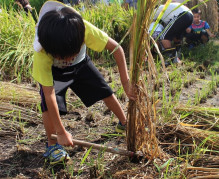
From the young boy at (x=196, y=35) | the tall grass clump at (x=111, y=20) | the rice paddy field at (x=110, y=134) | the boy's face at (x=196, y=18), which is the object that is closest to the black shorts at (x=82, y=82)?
the rice paddy field at (x=110, y=134)

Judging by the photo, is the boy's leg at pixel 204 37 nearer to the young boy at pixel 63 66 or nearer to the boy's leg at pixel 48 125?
the young boy at pixel 63 66

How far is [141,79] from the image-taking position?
1.64m

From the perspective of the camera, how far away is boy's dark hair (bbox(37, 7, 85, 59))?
1563 mm

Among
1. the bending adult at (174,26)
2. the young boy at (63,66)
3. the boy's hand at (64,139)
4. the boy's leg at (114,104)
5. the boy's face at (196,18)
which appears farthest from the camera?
the boy's face at (196,18)

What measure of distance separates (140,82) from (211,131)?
72 centimetres

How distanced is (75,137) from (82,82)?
1.47 ft

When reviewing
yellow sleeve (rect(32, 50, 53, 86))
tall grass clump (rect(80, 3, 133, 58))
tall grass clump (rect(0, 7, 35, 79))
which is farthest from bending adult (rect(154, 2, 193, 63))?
yellow sleeve (rect(32, 50, 53, 86))

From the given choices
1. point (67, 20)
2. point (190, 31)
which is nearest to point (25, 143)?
point (67, 20)

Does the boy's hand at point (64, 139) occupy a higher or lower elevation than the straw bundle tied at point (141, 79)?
lower

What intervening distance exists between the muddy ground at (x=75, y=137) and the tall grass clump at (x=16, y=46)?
1.58ft

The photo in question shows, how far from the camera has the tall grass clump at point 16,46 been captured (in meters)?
3.48

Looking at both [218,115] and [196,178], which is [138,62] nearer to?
[196,178]

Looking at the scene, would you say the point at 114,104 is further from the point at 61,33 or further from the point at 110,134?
the point at 61,33

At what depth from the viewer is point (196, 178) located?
1.60m
